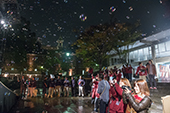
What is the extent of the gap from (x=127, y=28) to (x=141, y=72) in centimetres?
1217

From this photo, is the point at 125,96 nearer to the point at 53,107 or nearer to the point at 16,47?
the point at 53,107

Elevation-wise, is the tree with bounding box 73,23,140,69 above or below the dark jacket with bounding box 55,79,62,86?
above

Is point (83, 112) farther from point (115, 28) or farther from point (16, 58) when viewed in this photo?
point (16, 58)

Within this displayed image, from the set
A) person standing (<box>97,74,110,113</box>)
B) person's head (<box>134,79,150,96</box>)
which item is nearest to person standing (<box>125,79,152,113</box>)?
person's head (<box>134,79,150,96</box>)

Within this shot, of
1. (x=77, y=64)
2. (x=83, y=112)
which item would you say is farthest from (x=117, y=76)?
Result: (x=77, y=64)

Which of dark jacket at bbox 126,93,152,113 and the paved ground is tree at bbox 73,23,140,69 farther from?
dark jacket at bbox 126,93,152,113

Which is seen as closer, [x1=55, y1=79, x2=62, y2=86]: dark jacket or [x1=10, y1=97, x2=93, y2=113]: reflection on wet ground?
[x1=10, y1=97, x2=93, y2=113]: reflection on wet ground

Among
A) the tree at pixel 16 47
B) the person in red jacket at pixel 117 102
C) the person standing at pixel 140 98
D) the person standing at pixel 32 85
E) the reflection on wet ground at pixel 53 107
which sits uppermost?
the tree at pixel 16 47

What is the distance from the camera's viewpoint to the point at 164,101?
8.39 feet

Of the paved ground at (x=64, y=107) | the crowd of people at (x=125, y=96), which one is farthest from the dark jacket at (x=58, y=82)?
the crowd of people at (x=125, y=96)

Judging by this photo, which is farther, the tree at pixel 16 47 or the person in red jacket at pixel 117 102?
the tree at pixel 16 47

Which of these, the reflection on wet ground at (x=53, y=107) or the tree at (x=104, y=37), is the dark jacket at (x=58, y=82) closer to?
the reflection on wet ground at (x=53, y=107)

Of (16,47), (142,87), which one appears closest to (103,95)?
(142,87)

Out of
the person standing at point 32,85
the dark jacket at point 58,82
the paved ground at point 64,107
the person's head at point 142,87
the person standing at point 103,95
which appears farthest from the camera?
the dark jacket at point 58,82
